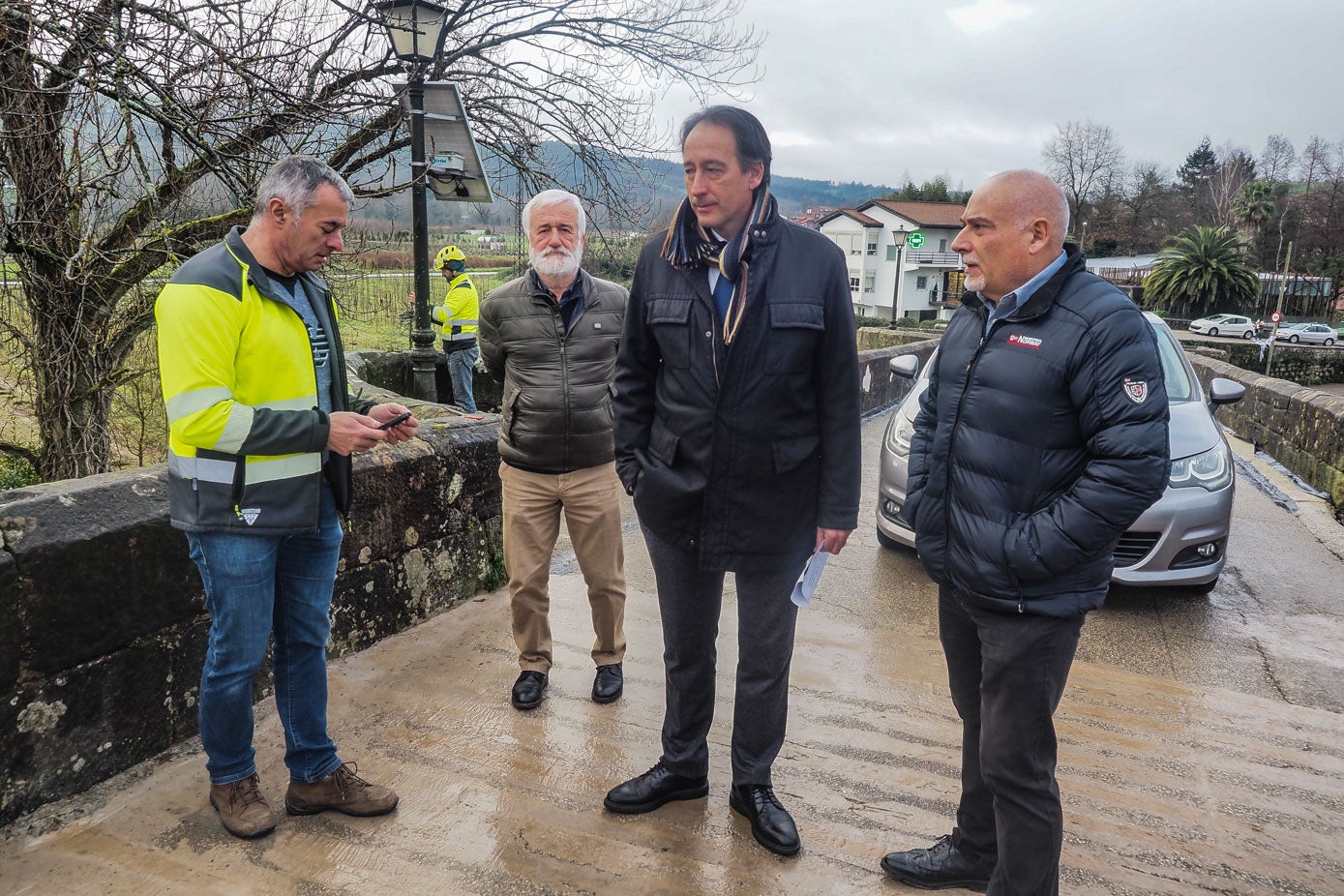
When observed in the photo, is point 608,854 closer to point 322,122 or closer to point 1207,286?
point 322,122

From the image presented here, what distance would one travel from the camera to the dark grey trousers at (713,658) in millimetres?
2680

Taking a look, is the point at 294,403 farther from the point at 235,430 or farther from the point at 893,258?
the point at 893,258

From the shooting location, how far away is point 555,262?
11.1 feet

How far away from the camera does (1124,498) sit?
6.57 feet

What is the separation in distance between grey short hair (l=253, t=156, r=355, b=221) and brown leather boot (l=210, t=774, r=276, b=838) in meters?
1.66

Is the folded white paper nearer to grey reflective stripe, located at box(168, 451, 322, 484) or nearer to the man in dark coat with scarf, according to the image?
the man in dark coat with scarf

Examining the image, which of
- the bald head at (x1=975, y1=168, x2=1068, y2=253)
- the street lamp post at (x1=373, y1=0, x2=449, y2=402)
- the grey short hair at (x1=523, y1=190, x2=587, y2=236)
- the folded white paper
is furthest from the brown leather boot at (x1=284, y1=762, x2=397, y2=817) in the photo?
the street lamp post at (x1=373, y1=0, x2=449, y2=402)

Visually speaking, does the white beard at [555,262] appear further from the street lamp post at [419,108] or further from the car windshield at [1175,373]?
the street lamp post at [419,108]

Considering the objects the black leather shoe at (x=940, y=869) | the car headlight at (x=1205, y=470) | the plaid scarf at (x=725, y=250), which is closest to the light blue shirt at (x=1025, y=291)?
the plaid scarf at (x=725, y=250)

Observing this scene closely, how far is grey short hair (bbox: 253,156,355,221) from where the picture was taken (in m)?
2.41

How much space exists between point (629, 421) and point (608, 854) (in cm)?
129

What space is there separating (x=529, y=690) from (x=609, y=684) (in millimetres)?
326

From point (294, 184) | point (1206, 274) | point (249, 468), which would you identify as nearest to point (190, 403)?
point (249, 468)

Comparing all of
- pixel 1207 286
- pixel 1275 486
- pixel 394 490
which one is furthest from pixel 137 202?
pixel 1207 286
